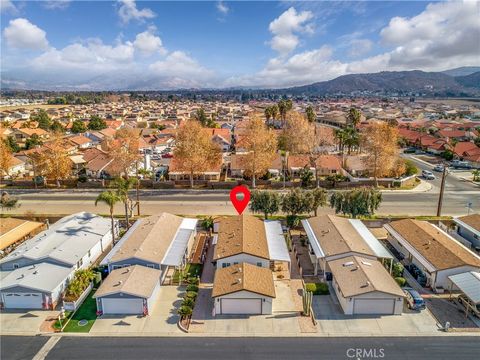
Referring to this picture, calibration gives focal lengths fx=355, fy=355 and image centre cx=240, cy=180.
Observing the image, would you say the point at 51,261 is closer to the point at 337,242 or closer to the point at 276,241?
the point at 276,241

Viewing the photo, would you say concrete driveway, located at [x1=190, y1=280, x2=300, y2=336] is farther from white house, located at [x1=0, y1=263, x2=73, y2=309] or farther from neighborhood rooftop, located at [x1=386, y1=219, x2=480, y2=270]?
neighborhood rooftop, located at [x1=386, y1=219, x2=480, y2=270]

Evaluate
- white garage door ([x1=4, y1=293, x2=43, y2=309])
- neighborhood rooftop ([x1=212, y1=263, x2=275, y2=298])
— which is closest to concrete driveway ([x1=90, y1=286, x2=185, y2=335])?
neighborhood rooftop ([x1=212, y1=263, x2=275, y2=298])

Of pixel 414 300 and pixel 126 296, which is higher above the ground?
pixel 126 296

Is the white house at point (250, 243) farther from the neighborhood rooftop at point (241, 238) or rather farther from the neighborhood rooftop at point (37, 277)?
the neighborhood rooftop at point (37, 277)

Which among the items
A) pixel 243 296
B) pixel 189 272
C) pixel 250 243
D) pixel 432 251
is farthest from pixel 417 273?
pixel 189 272
